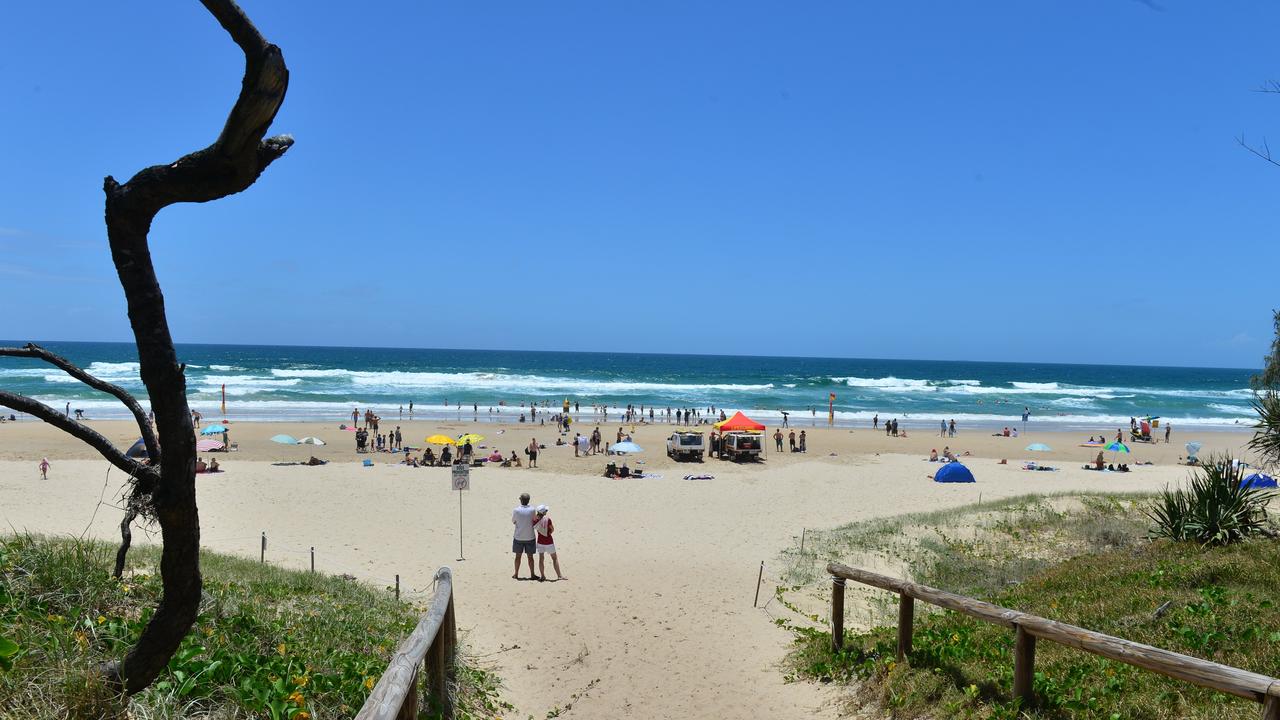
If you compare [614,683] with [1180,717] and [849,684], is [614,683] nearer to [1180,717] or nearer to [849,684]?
[849,684]

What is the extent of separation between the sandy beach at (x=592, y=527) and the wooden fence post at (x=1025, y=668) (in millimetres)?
1635

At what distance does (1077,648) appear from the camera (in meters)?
4.81

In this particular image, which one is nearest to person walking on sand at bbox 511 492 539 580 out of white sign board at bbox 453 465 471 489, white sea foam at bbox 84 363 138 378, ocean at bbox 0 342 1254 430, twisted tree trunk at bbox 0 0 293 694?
white sign board at bbox 453 465 471 489

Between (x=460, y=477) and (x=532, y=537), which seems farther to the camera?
(x=460, y=477)

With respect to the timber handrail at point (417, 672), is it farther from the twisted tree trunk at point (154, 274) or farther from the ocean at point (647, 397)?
the ocean at point (647, 397)

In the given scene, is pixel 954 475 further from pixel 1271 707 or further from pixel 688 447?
pixel 1271 707

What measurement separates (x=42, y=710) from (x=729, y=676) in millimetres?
5649

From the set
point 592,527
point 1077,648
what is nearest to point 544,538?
point 592,527

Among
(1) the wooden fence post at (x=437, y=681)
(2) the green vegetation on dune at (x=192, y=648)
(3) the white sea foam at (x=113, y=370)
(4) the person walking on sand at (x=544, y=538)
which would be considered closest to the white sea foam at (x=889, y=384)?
(3) the white sea foam at (x=113, y=370)

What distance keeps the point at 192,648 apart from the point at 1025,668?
193 inches

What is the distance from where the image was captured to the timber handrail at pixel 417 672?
11.2 feet

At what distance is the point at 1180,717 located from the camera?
4598 mm

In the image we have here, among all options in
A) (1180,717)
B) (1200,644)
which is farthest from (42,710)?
(1200,644)

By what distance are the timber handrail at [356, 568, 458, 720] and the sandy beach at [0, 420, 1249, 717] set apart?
49.4 inches
